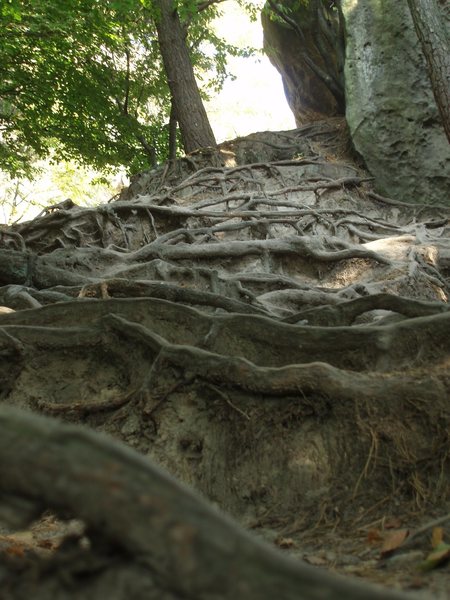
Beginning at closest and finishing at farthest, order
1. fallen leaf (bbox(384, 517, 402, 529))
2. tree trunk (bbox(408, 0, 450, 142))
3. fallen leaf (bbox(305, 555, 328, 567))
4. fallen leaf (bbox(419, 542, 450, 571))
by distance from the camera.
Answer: fallen leaf (bbox(419, 542, 450, 571)) → fallen leaf (bbox(305, 555, 328, 567)) → fallen leaf (bbox(384, 517, 402, 529)) → tree trunk (bbox(408, 0, 450, 142))

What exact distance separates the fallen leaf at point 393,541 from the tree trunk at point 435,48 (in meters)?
5.72

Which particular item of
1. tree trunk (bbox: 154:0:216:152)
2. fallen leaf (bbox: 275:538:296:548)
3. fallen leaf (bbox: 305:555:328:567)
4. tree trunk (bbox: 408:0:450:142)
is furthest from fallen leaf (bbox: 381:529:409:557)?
tree trunk (bbox: 154:0:216:152)

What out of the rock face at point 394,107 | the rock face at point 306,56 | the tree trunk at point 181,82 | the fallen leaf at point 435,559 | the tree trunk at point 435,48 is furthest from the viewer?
the rock face at point 306,56

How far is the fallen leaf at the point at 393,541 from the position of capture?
2.10 m

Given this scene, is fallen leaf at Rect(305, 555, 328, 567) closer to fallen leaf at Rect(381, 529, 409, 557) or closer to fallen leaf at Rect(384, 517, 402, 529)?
fallen leaf at Rect(381, 529, 409, 557)

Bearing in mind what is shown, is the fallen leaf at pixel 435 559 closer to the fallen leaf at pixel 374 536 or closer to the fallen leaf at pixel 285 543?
the fallen leaf at pixel 374 536

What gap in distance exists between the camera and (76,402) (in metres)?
3.21

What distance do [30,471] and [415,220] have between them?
9.01 metres

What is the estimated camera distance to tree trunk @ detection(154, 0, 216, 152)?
37.0ft

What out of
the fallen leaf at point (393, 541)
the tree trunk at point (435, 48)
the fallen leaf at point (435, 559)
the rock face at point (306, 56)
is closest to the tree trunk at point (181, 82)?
the rock face at point (306, 56)

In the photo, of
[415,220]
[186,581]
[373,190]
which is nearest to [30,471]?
[186,581]

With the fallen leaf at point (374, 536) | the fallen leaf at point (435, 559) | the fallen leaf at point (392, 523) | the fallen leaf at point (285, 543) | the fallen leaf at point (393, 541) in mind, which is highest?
the fallen leaf at point (435, 559)

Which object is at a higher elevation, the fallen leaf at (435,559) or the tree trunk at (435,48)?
the tree trunk at (435,48)

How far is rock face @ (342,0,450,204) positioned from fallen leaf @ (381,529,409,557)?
28.1 feet
